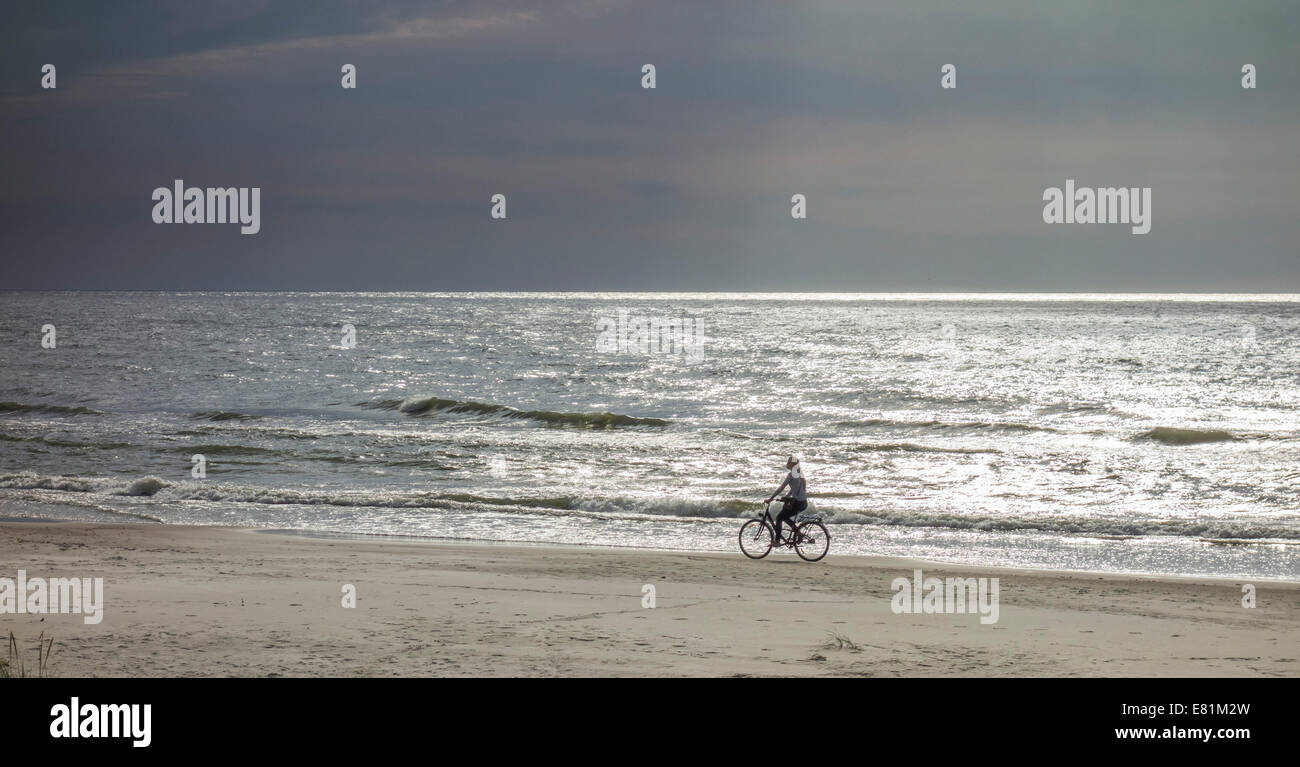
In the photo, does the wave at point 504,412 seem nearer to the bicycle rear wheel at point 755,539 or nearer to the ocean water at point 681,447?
the ocean water at point 681,447

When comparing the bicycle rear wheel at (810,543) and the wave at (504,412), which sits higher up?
the wave at (504,412)

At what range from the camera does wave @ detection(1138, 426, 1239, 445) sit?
3334 cm

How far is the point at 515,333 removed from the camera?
103250mm

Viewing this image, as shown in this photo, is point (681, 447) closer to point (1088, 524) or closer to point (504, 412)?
point (504, 412)

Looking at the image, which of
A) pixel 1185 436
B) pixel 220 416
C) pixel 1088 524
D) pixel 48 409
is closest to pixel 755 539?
pixel 1088 524

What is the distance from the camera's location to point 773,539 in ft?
54.0

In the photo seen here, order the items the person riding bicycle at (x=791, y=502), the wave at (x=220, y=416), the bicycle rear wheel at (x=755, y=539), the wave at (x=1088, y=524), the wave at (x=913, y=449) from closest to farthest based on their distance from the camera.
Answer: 1. the person riding bicycle at (x=791, y=502)
2. the bicycle rear wheel at (x=755, y=539)
3. the wave at (x=1088, y=524)
4. the wave at (x=913, y=449)
5. the wave at (x=220, y=416)

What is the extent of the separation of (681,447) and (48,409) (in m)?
26.5

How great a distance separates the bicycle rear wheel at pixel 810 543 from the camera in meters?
16.4

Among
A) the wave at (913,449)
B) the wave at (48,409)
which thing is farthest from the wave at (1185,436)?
the wave at (48,409)

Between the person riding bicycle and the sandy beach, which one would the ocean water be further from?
the sandy beach

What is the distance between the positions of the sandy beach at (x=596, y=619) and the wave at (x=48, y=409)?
1026 inches

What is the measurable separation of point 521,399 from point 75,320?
287ft
